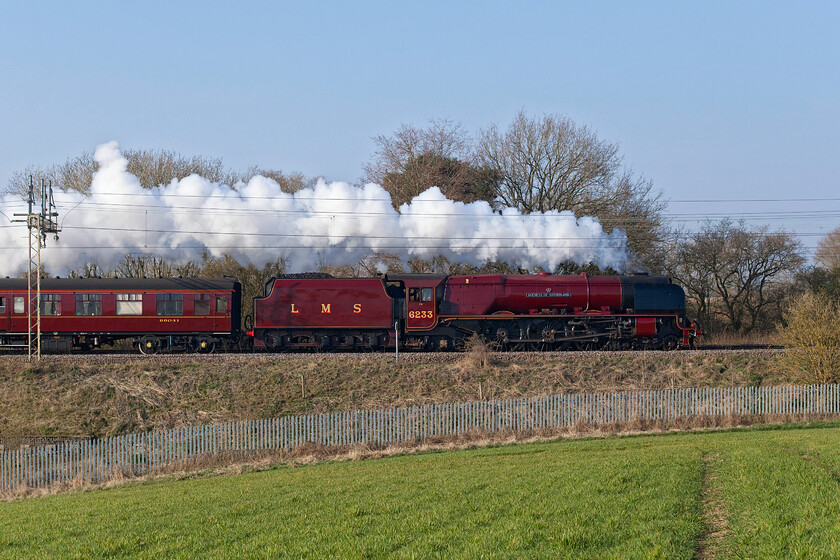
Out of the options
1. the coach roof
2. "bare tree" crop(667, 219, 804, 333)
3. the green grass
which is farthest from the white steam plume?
the green grass

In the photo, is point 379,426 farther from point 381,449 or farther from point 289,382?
point 289,382

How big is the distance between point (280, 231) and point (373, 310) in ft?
24.3

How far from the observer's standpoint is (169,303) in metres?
32.1

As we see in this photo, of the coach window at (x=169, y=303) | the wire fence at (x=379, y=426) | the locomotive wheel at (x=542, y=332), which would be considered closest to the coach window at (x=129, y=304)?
the coach window at (x=169, y=303)

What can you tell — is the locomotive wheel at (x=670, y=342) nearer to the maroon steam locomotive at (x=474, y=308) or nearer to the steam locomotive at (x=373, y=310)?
the steam locomotive at (x=373, y=310)

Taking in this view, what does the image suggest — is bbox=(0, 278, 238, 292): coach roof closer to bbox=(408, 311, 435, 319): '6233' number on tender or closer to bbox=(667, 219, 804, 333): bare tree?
bbox=(408, 311, 435, 319): '6233' number on tender

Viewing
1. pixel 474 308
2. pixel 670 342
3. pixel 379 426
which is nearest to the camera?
pixel 379 426

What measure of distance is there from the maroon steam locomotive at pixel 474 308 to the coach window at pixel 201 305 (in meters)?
2.24

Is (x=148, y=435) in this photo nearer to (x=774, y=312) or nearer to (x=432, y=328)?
(x=432, y=328)

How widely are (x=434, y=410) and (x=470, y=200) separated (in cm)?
2594

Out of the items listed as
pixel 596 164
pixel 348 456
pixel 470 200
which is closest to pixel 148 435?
pixel 348 456

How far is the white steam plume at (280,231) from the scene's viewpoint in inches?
1387

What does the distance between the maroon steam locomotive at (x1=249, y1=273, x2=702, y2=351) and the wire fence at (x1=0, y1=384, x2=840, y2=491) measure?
21.5 feet

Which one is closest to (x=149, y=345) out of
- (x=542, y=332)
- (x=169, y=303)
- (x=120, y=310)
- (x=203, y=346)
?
(x=120, y=310)
